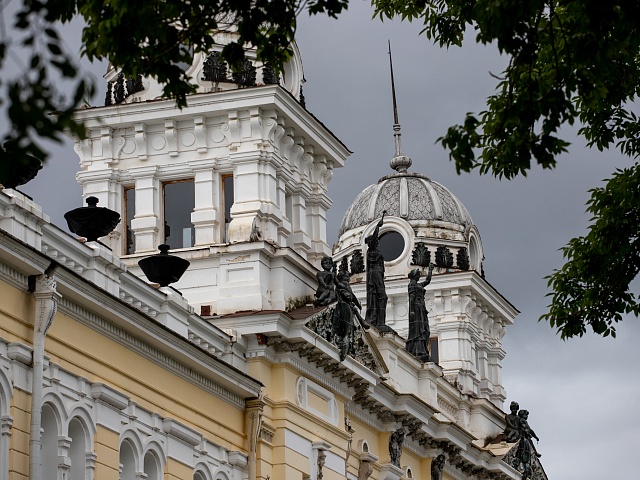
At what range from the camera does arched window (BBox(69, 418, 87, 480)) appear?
26.6 m

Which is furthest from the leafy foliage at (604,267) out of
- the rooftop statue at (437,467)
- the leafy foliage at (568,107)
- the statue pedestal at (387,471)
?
the rooftop statue at (437,467)

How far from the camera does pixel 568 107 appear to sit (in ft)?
54.9

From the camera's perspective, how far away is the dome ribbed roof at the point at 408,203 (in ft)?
189

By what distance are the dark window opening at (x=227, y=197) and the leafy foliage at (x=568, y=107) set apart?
16.0 m

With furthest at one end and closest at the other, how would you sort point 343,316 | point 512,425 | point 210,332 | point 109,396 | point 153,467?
1. point 512,425
2. point 343,316
3. point 210,332
4. point 153,467
5. point 109,396

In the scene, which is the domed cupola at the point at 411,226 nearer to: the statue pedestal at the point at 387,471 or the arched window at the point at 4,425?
the statue pedestal at the point at 387,471

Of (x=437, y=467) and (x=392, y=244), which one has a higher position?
(x=392, y=244)

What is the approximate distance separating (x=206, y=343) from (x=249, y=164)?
23.3 feet

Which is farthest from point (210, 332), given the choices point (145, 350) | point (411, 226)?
point (411, 226)

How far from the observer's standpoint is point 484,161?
62.0 ft

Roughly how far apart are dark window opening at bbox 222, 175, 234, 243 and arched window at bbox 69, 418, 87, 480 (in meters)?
12.5

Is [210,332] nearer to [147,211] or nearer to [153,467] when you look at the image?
[153,467]

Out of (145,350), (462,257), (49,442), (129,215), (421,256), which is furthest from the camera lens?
(462,257)

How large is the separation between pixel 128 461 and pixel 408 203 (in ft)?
99.0
